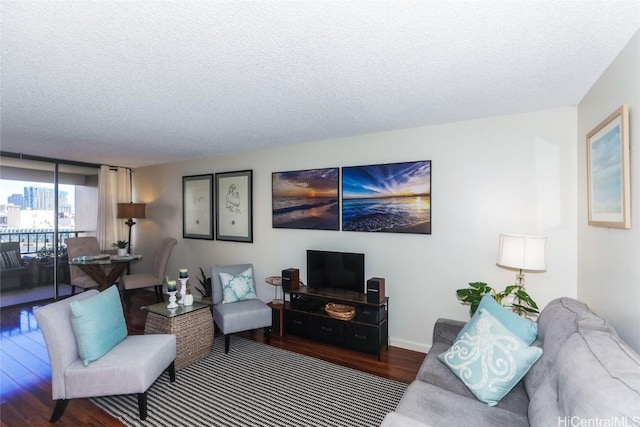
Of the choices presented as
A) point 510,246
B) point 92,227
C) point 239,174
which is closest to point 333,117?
point 510,246

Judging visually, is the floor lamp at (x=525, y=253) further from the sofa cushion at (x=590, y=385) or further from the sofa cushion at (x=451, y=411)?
the sofa cushion at (x=451, y=411)

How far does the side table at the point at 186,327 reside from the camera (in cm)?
287

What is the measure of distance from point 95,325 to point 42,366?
57.2 inches

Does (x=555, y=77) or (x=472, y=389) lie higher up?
(x=555, y=77)

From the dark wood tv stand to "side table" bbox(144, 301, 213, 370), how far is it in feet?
3.14

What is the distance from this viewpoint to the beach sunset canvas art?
3.23m

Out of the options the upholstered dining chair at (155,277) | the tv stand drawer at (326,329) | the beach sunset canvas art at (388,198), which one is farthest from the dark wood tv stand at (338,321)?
the upholstered dining chair at (155,277)

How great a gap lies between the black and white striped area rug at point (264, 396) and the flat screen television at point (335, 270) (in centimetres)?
84

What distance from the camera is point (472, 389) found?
1778mm

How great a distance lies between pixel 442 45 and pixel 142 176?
595 centimetres

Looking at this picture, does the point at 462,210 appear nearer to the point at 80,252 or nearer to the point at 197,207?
the point at 197,207

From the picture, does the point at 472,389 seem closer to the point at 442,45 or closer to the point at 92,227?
the point at 442,45

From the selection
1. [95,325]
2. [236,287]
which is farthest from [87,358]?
[236,287]

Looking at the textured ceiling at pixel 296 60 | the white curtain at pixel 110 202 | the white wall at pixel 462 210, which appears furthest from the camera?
the white curtain at pixel 110 202
